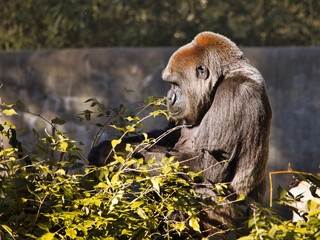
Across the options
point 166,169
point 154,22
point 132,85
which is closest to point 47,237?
point 166,169

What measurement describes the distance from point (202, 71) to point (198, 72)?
21 mm

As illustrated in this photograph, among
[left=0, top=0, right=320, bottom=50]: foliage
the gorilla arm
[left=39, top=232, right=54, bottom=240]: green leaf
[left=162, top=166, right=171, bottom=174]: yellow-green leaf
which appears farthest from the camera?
[left=0, top=0, right=320, bottom=50]: foliage

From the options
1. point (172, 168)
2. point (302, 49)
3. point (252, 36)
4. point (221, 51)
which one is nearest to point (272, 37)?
point (252, 36)

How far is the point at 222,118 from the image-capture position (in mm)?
1938

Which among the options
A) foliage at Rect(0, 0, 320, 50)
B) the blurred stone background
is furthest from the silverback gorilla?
foliage at Rect(0, 0, 320, 50)

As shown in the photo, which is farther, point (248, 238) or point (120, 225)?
point (120, 225)

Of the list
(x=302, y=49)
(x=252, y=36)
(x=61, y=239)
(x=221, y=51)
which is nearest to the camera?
(x=61, y=239)

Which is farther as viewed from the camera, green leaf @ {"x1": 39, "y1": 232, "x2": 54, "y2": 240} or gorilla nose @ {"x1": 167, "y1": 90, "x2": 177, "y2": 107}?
gorilla nose @ {"x1": 167, "y1": 90, "x2": 177, "y2": 107}

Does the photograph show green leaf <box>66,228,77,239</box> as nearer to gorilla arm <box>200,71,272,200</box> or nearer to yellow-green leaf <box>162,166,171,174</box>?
yellow-green leaf <box>162,166,171,174</box>

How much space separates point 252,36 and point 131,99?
1.89 m

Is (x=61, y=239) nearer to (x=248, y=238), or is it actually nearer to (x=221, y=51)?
(x=248, y=238)

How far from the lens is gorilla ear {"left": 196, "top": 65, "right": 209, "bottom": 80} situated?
205cm

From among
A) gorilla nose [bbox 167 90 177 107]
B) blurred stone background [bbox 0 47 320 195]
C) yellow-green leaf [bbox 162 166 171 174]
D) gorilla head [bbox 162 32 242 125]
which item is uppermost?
gorilla head [bbox 162 32 242 125]

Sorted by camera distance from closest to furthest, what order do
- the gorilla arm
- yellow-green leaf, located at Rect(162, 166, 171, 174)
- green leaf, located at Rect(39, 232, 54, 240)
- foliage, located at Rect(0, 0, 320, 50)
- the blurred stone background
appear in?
green leaf, located at Rect(39, 232, 54, 240) → yellow-green leaf, located at Rect(162, 166, 171, 174) → the gorilla arm → the blurred stone background → foliage, located at Rect(0, 0, 320, 50)
